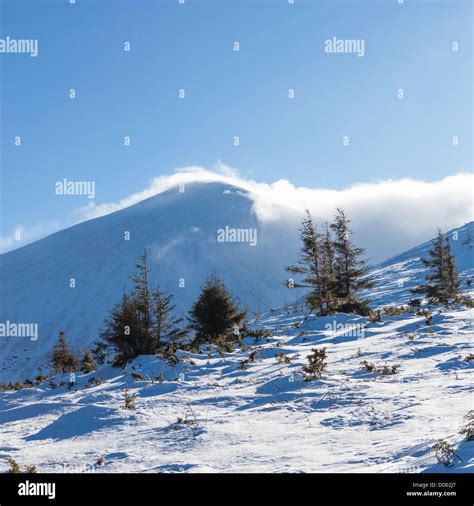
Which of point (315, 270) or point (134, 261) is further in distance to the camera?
point (134, 261)

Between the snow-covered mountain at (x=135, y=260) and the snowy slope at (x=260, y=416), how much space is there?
2327 inches

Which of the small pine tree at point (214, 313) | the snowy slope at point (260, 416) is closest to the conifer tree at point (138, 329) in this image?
the small pine tree at point (214, 313)

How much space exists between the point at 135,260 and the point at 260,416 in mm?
123857

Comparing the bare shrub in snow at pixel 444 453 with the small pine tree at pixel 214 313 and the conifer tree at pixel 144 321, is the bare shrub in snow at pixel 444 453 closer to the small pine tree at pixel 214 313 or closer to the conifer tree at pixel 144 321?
the conifer tree at pixel 144 321

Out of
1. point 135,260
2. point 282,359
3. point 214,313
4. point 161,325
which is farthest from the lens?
point 135,260

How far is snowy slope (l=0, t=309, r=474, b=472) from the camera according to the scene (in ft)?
19.9

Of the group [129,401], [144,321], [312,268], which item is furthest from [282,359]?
[312,268]

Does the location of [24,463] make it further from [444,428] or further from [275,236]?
[275,236]

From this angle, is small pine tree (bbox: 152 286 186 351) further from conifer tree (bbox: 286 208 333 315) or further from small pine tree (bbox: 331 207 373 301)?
small pine tree (bbox: 331 207 373 301)

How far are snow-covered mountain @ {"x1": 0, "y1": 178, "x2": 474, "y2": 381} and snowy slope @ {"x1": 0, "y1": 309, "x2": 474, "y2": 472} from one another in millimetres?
59116

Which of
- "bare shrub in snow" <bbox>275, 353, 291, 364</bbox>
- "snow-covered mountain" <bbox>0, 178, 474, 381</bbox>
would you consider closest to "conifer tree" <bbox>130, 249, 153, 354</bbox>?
"bare shrub in snow" <bbox>275, 353, 291, 364</bbox>

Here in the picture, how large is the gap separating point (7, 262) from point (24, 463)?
159 meters

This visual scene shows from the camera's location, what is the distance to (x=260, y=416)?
837 cm

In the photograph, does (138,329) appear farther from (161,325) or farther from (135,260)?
(135,260)
